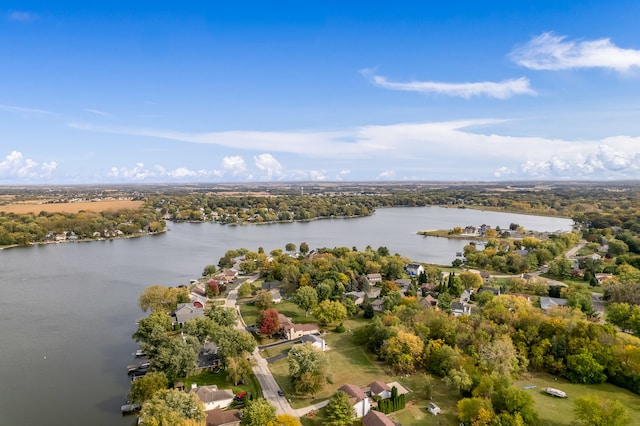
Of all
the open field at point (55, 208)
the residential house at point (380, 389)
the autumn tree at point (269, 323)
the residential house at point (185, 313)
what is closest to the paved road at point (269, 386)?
the autumn tree at point (269, 323)

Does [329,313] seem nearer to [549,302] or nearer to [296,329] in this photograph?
[296,329]

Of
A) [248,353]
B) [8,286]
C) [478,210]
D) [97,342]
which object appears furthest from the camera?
[478,210]

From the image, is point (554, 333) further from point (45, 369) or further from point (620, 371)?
point (45, 369)

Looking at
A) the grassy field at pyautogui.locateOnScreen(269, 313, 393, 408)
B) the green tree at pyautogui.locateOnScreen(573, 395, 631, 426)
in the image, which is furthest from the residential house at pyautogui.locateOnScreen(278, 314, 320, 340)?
the green tree at pyautogui.locateOnScreen(573, 395, 631, 426)

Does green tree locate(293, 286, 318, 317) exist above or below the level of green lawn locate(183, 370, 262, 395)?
above

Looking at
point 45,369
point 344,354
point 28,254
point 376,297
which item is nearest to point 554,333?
point 344,354

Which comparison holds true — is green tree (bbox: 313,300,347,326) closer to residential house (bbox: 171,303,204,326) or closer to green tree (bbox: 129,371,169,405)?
residential house (bbox: 171,303,204,326)
